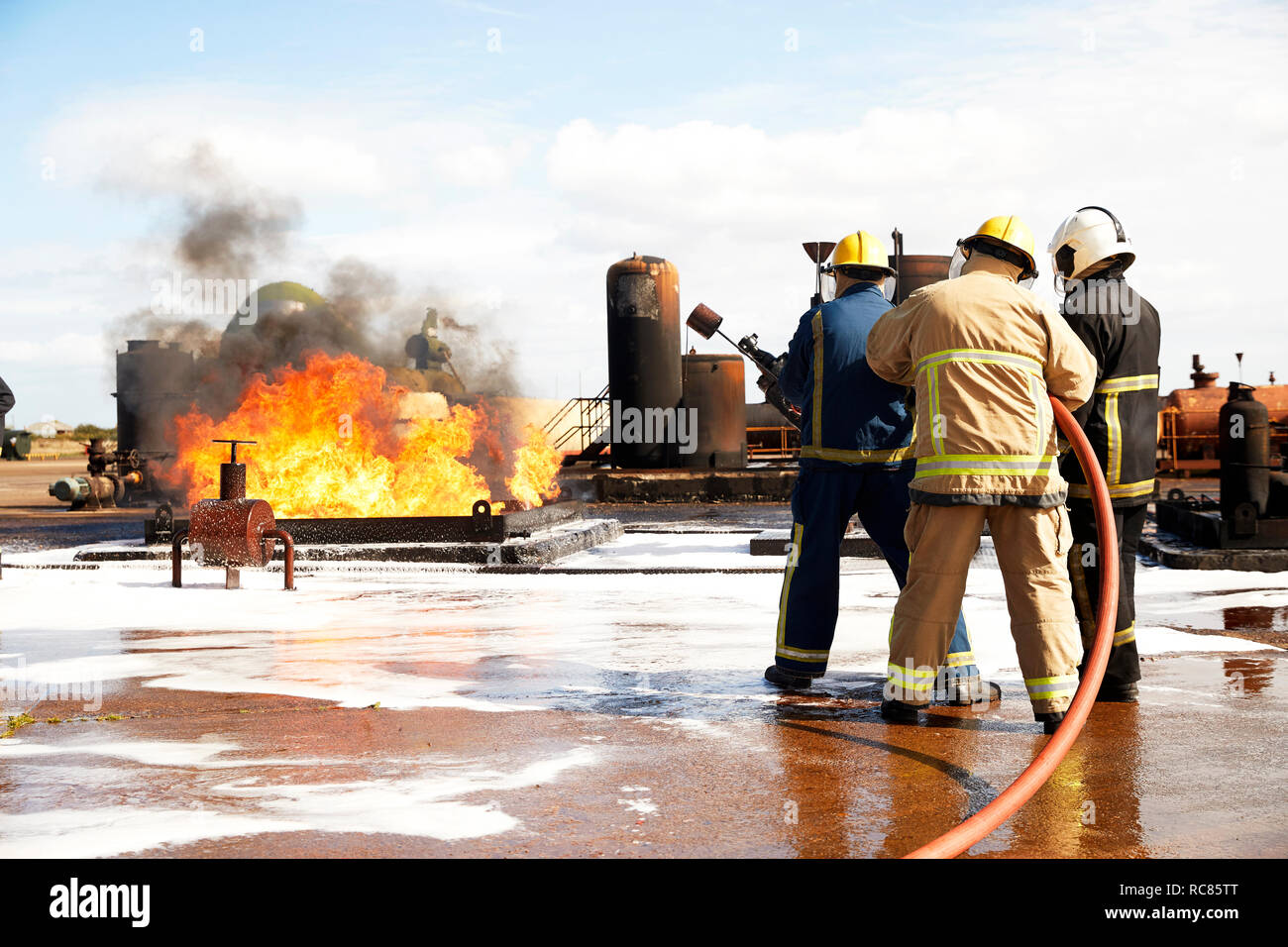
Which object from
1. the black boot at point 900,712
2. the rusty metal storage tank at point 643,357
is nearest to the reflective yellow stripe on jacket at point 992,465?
the black boot at point 900,712

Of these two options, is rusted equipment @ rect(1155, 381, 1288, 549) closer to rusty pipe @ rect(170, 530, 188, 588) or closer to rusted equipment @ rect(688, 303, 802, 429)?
rusted equipment @ rect(688, 303, 802, 429)

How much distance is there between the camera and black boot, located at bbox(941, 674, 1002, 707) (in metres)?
5.20

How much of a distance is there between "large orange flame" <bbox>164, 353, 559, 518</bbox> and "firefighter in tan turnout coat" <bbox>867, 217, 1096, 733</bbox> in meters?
9.41

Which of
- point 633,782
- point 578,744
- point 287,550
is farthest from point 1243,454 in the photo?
point 633,782

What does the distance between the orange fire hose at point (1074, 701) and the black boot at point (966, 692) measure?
72 cm

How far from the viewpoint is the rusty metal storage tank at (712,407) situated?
85.2 feet

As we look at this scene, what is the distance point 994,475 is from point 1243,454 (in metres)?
7.71

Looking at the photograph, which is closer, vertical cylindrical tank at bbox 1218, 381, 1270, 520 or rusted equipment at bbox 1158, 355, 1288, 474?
vertical cylindrical tank at bbox 1218, 381, 1270, 520

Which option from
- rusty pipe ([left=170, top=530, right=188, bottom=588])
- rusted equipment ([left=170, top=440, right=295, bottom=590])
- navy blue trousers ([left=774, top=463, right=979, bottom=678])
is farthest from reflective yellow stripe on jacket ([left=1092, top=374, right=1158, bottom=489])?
rusty pipe ([left=170, top=530, right=188, bottom=588])

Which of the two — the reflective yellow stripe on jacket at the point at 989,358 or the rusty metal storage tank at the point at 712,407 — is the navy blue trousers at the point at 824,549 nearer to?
the reflective yellow stripe on jacket at the point at 989,358

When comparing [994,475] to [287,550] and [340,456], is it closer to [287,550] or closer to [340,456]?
[287,550]

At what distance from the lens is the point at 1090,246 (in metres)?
5.32
